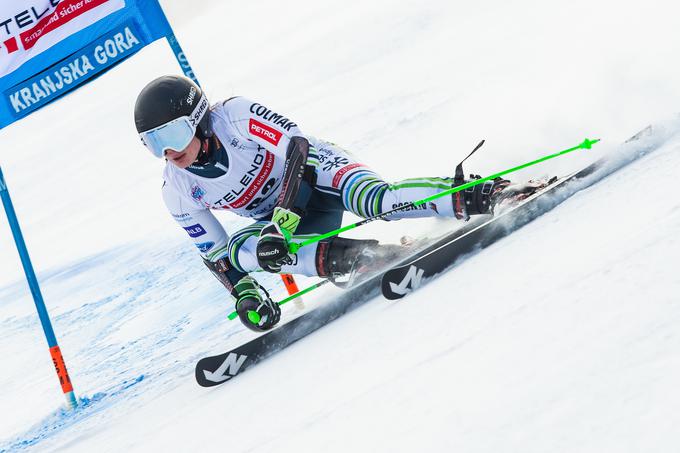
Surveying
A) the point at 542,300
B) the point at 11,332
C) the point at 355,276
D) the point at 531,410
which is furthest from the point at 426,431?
the point at 11,332

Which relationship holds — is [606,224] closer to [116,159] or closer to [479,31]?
[479,31]

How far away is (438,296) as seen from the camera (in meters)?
3.14

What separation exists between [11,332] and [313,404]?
22.3 ft

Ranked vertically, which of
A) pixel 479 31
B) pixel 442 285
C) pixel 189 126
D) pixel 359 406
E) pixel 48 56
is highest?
pixel 48 56

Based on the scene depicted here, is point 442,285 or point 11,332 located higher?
point 442,285

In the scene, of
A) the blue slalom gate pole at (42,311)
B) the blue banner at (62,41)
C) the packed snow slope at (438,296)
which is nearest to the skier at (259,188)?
the packed snow slope at (438,296)

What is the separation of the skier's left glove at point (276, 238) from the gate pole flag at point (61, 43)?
1.97m

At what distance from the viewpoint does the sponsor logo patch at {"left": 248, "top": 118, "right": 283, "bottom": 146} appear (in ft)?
13.7

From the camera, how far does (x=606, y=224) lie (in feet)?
9.29

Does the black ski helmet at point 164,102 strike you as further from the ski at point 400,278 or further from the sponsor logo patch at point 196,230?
the ski at point 400,278

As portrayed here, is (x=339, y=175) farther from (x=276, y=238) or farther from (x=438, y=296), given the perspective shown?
(x=438, y=296)

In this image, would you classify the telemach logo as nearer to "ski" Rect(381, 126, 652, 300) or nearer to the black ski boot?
the black ski boot

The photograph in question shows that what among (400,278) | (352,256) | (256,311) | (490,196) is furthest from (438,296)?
(256,311)

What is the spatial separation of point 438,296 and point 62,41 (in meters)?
3.40
